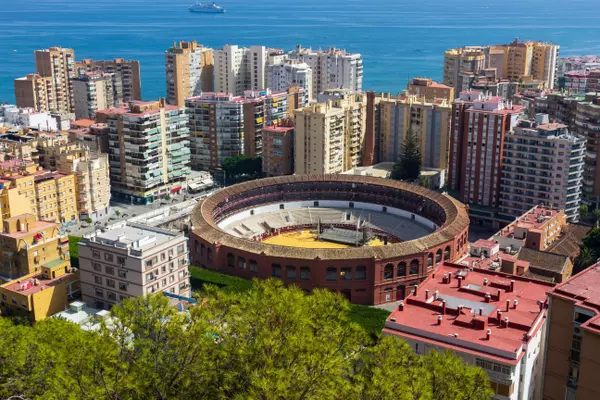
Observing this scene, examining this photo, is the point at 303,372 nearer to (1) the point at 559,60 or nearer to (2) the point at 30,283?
(2) the point at 30,283

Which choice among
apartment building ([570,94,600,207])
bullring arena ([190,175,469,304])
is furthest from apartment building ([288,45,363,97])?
apartment building ([570,94,600,207])

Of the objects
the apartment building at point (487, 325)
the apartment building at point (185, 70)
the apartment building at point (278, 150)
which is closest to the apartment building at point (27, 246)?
the apartment building at point (487, 325)

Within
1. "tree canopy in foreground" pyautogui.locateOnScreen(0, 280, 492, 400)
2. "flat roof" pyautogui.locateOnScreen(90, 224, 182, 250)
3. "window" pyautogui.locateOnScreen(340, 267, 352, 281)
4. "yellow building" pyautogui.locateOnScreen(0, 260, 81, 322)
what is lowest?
"window" pyautogui.locateOnScreen(340, 267, 352, 281)

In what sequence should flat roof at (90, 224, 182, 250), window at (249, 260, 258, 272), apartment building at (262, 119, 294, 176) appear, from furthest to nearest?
apartment building at (262, 119, 294, 176), window at (249, 260, 258, 272), flat roof at (90, 224, 182, 250)

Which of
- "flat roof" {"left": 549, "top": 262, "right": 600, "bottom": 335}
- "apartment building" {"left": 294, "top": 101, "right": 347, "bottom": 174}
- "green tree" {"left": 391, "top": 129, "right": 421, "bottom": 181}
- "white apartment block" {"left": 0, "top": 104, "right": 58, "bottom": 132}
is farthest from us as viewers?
"white apartment block" {"left": 0, "top": 104, "right": 58, "bottom": 132}

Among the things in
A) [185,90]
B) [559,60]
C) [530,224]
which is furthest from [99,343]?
[559,60]

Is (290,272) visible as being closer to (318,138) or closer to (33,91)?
(318,138)

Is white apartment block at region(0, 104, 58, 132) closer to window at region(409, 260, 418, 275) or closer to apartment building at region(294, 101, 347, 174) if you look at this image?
apartment building at region(294, 101, 347, 174)
